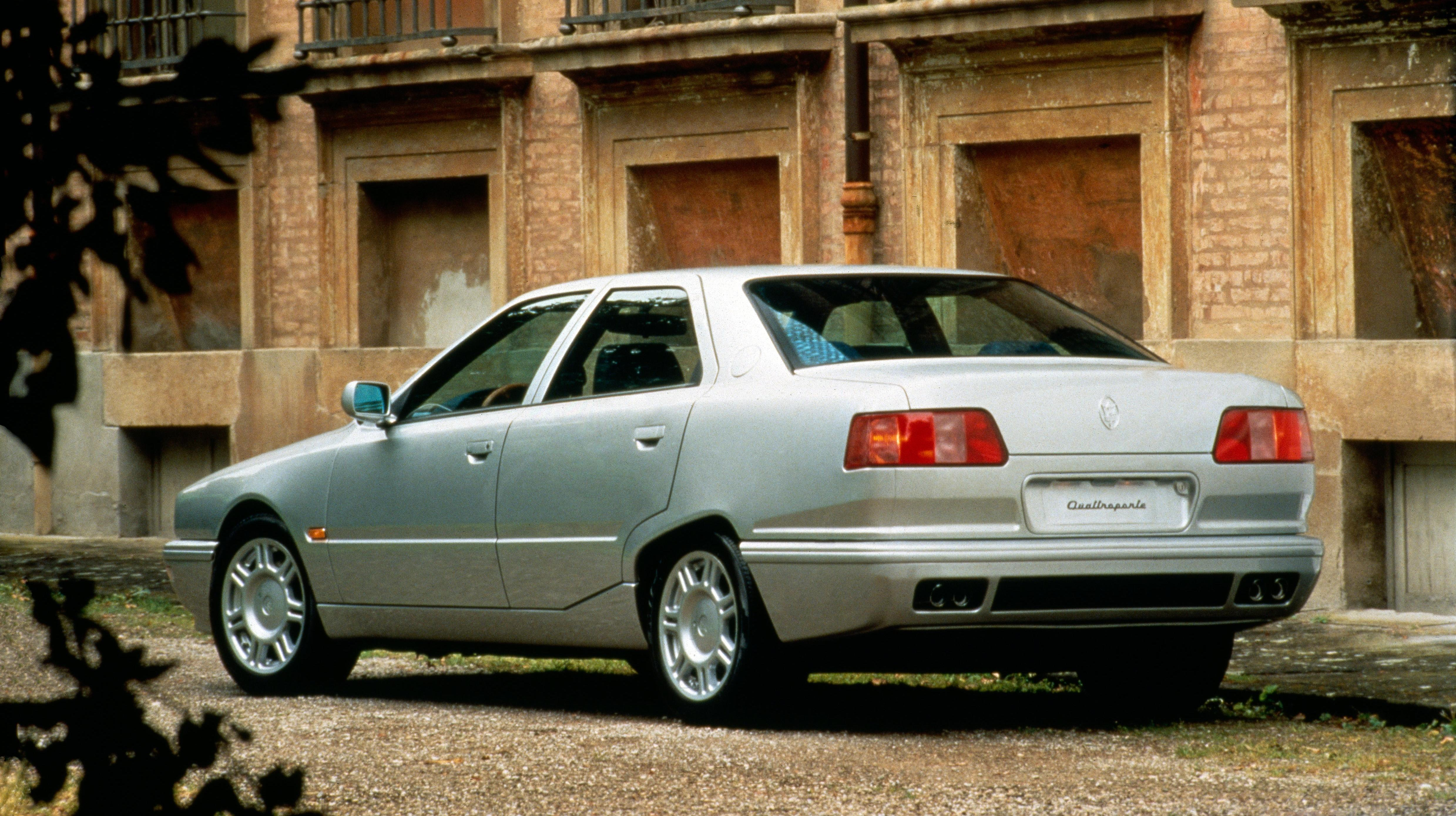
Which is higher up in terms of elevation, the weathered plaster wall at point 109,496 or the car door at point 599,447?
the car door at point 599,447

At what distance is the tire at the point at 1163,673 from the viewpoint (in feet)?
23.7

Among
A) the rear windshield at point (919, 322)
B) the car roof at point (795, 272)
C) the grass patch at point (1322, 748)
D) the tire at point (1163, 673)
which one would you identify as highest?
the car roof at point (795, 272)

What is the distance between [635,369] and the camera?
24.3 feet

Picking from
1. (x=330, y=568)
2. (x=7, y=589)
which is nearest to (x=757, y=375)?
(x=330, y=568)

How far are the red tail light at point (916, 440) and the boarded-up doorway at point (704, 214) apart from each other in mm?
10368

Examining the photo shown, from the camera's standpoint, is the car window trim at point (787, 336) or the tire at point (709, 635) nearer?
the tire at point (709, 635)

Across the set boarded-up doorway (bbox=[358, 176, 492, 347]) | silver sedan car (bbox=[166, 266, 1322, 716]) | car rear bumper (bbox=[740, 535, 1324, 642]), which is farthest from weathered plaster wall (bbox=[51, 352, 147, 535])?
car rear bumper (bbox=[740, 535, 1324, 642])

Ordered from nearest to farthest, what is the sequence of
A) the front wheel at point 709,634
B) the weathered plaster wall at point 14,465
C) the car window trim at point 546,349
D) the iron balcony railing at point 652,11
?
the weathered plaster wall at point 14,465 < the front wheel at point 709,634 < the car window trim at point 546,349 < the iron balcony railing at point 652,11

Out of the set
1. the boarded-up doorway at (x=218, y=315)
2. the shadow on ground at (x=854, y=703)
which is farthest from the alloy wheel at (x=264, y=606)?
the boarded-up doorway at (x=218, y=315)

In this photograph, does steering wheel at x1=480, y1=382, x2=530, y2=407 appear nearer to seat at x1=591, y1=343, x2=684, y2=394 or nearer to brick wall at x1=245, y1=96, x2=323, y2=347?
seat at x1=591, y1=343, x2=684, y2=394

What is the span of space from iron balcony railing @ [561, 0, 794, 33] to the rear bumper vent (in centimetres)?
1012

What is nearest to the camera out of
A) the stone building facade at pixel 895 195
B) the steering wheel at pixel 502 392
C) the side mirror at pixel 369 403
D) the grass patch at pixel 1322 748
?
the grass patch at pixel 1322 748

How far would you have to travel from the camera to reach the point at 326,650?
8.43m

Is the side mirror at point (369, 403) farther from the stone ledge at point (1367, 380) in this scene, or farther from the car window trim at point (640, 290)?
the stone ledge at point (1367, 380)
